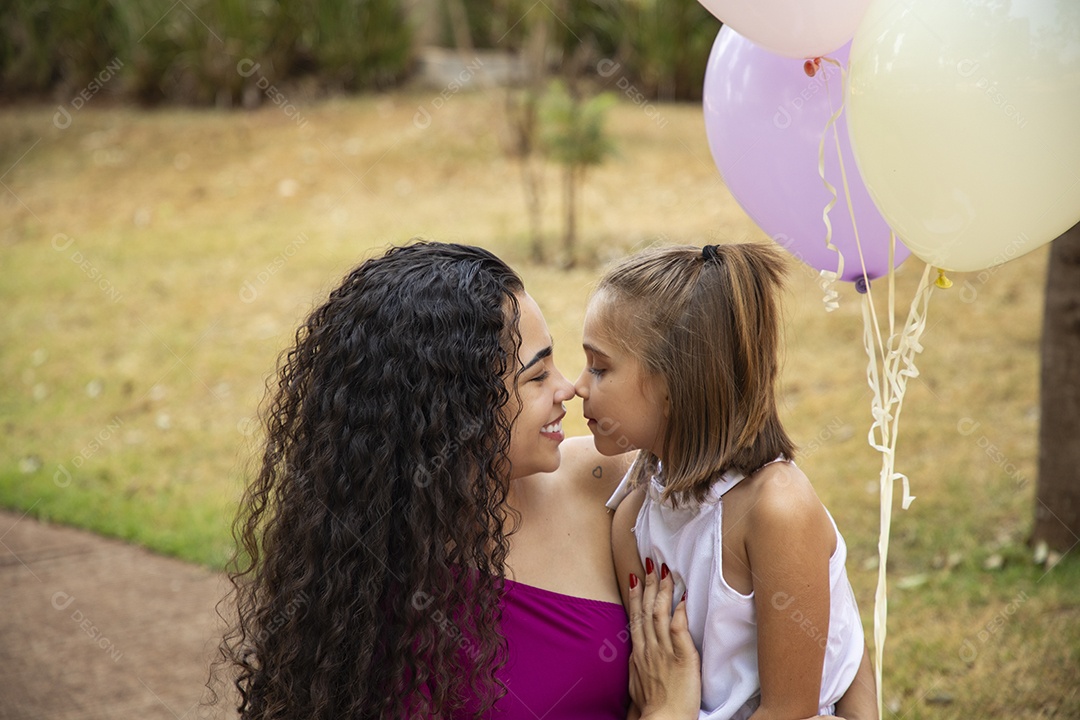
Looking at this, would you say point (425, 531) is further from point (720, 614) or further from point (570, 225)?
point (570, 225)

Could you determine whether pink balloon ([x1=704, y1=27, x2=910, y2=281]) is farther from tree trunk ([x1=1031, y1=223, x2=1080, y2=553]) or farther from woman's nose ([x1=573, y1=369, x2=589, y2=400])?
tree trunk ([x1=1031, y1=223, x2=1080, y2=553])

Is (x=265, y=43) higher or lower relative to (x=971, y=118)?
higher

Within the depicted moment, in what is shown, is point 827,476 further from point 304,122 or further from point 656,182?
point 304,122

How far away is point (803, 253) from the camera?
235 cm

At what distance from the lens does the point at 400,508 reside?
1.90 meters

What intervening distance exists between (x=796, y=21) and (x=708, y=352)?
2.00ft

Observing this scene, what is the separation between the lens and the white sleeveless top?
74.9 inches

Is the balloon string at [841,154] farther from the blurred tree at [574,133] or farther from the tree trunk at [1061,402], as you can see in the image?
the blurred tree at [574,133]

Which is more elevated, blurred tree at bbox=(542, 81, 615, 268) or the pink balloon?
the pink balloon

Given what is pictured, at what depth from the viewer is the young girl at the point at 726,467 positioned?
71.7 inches

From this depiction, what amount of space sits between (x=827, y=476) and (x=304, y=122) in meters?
6.93

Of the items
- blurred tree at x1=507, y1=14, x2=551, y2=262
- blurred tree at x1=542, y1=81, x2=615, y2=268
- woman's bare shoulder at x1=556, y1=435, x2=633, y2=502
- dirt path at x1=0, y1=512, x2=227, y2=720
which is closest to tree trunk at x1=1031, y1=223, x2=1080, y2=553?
woman's bare shoulder at x1=556, y1=435, x2=633, y2=502

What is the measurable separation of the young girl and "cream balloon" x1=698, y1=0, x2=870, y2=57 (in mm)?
380

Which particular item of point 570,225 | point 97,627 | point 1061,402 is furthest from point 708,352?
point 570,225
